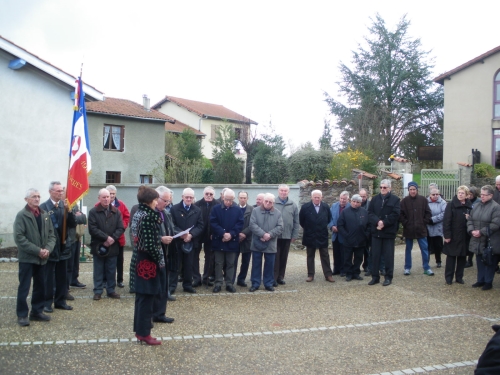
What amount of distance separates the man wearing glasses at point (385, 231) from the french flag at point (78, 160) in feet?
17.9

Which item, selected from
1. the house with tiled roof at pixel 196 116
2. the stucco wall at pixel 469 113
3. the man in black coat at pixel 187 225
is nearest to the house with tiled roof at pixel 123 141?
the house with tiled roof at pixel 196 116

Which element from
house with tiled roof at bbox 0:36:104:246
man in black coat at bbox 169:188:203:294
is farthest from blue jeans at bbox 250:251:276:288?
house with tiled roof at bbox 0:36:104:246

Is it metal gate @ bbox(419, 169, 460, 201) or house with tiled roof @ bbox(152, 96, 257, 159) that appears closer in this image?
metal gate @ bbox(419, 169, 460, 201)

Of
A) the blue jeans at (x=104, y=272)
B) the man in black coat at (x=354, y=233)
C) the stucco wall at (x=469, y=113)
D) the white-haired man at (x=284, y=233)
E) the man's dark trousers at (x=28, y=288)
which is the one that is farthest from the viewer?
the stucco wall at (x=469, y=113)

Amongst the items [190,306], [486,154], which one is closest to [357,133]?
[486,154]

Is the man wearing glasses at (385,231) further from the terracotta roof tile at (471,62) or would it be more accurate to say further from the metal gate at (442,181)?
the terracotta roof tile at (471,62)

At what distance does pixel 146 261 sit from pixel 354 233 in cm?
560

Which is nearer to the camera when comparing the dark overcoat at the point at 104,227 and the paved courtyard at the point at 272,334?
the paved courtyard at the point at 272,334

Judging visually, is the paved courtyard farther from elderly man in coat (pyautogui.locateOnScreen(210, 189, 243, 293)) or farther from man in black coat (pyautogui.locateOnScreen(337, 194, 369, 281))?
man in black coat (pyautogui.locateOnScreen(337, 194, 369, 281))

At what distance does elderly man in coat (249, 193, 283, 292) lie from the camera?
Result: 948 centimetres

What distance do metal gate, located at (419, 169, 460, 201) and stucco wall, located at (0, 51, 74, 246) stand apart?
14.1 metres

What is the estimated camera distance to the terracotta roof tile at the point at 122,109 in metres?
28.5

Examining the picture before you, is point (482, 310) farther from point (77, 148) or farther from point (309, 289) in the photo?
point (77, 148)

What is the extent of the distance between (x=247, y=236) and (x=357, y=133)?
2513cm
